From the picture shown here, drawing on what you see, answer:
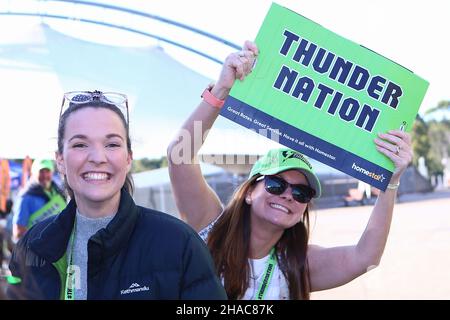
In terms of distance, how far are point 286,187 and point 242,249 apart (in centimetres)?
30

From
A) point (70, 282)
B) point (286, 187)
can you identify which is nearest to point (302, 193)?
point (286, 187)

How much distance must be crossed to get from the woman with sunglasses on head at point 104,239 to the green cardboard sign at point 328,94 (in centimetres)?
57

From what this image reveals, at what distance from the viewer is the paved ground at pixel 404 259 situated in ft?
22.1

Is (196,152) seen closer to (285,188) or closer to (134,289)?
(285,188)

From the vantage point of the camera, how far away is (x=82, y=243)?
1877mm

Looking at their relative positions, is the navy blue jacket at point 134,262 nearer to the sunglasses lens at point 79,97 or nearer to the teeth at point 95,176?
the teeth at point 95,176

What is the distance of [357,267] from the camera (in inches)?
95.4

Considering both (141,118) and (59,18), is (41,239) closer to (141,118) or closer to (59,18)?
(141,118)

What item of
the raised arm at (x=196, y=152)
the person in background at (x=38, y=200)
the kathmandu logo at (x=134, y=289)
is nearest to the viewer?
the kathmandu logo at (x=134, y=289)

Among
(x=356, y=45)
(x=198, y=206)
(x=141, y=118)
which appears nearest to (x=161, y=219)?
(x=198, y=206)

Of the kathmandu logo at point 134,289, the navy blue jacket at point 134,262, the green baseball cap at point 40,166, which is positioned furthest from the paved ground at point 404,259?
the green baseball cap at point 40,166

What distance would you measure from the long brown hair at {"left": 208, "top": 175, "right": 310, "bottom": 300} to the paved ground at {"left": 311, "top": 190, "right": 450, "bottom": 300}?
0.57 meters
